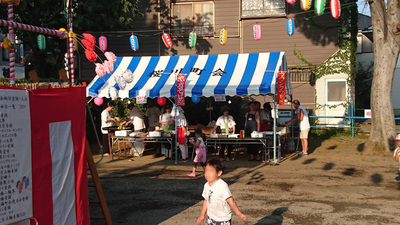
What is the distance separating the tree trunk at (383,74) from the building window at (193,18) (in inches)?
333

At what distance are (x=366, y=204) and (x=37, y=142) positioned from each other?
6.02 metres

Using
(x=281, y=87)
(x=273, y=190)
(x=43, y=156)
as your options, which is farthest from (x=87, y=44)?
(x=281, y=87)

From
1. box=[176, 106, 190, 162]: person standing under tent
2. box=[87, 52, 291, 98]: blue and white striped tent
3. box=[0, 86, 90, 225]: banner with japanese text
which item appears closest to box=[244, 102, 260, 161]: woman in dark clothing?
box=[87, 52, 291, 98]: blue and white striped tent

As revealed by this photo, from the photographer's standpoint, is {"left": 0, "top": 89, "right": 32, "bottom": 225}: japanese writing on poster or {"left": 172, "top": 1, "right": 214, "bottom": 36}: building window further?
{"left": 172, "top": 1, "right": 214, "bottom": 36}: building window

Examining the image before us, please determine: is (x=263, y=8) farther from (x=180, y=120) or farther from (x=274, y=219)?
(x=274, y=219)

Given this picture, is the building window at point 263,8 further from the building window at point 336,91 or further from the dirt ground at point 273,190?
the dirt ground at point 273,190

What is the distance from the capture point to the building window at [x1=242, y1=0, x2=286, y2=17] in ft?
62.1

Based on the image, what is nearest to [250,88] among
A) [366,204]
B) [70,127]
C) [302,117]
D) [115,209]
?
[302,117]

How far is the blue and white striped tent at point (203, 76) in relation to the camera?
12.0 meters

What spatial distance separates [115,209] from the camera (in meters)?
7.34

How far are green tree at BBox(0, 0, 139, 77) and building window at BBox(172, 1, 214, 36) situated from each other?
2411 millimetres

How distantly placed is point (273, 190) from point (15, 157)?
19.9 feet

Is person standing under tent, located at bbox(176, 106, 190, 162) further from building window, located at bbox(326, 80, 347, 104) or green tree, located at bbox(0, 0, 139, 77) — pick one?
building window, located at bbox(326, 80, 347, 104)

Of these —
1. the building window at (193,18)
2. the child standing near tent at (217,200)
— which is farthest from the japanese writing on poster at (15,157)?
the building window at (193,18)
